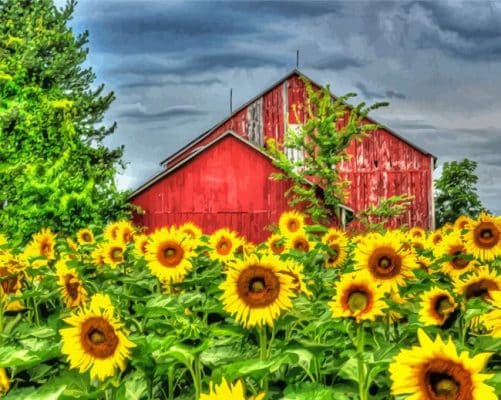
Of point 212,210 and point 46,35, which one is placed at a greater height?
point 46,35

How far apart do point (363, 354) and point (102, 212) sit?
25826mm

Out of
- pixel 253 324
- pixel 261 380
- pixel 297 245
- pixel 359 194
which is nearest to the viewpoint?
pixel 261 380

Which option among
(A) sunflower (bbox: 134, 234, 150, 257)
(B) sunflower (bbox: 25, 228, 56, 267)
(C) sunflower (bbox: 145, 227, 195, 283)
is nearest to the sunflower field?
(C) sunflower (bbox: 145, 227, 195, 283)

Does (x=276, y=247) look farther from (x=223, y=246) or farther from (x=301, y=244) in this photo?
(x=223, y=246)

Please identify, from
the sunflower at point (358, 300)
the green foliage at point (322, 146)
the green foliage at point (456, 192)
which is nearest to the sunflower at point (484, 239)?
the sunflower at point (358, 300)

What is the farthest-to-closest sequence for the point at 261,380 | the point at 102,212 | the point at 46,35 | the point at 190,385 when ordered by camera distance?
1. the point at 46,35
2. the point at 102,212
3. the point at 190,385
4. the point at 261,380

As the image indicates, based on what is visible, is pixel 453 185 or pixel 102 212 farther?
pixel 453 185

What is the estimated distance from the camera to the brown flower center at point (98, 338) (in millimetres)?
3285

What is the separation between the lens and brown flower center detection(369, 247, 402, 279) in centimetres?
436

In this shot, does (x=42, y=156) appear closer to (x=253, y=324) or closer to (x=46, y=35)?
(x=46, y=35)

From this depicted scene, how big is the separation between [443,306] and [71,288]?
2.42 metres

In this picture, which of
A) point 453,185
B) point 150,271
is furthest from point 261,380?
point 453,185

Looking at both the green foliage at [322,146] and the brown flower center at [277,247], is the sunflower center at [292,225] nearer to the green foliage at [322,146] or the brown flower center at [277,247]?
the brown flower center at [277,247]

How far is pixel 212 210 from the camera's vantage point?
26.5 m
